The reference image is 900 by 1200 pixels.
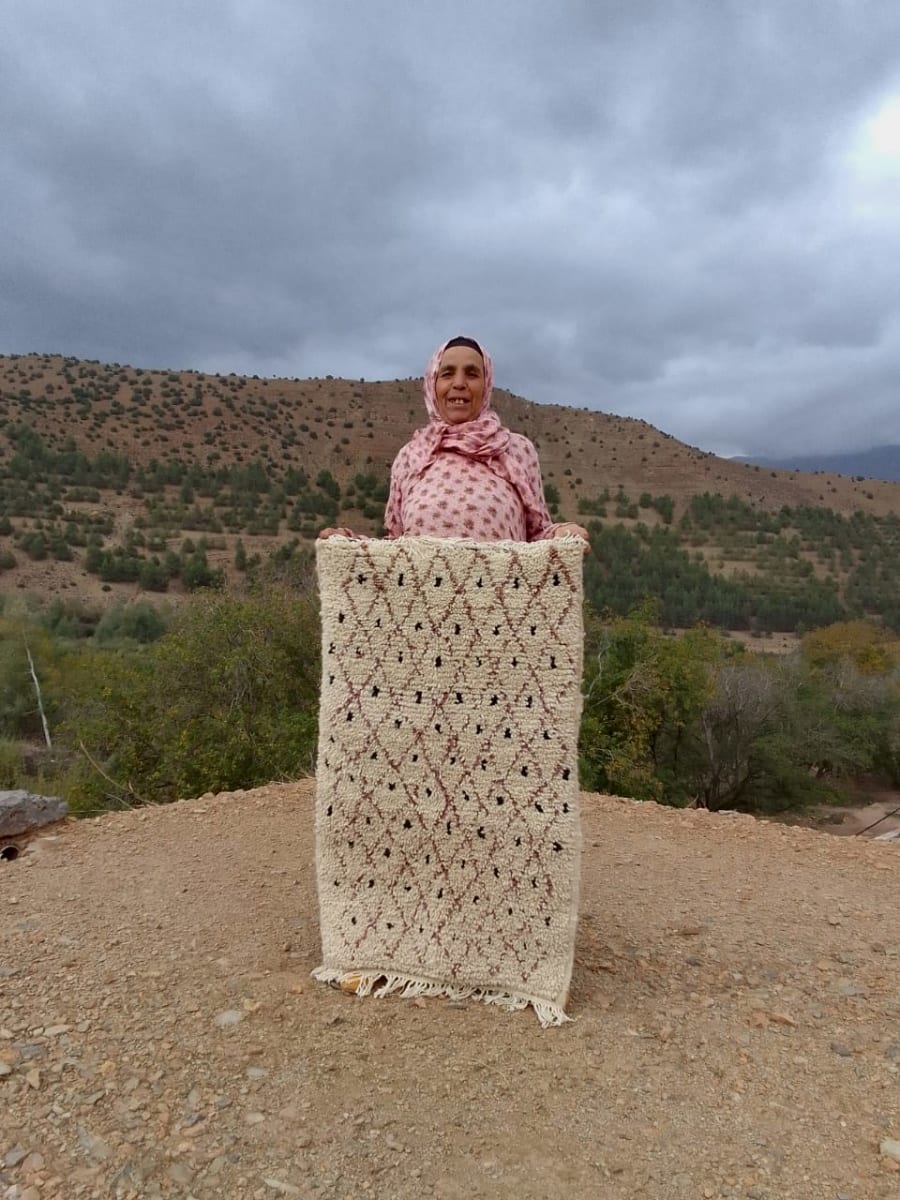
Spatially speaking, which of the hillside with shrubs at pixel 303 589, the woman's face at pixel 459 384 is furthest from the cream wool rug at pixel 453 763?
the hillside with shrubs at pixel 303 589

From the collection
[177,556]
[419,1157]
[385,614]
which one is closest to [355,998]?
[419,1157]

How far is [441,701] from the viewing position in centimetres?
288

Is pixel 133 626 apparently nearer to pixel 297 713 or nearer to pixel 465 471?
pixel 297 713

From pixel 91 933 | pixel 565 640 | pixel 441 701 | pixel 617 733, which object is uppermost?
pixel 565 640

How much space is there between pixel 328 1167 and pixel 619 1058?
1.02 m

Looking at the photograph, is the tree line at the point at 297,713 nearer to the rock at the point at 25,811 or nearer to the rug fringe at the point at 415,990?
the rock at the point at 25,811

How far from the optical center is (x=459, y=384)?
3223 millimetres

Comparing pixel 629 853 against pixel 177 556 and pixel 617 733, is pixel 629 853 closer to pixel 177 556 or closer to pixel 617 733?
pixel 617 733

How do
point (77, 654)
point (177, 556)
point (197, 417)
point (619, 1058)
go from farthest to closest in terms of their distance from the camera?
point (197, 417) → point (177, 556) → point (77, 654) → point (619, 1058)

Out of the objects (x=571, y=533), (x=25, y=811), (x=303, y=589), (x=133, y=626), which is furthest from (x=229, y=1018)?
(x=133, y=626)

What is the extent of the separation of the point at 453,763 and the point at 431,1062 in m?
0.97

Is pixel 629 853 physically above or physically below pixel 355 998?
below

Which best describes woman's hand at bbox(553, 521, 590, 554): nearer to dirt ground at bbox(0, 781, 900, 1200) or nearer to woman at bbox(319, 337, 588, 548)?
woman at bbox(319, 337, 588, 548)

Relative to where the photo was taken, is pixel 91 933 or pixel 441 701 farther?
pixel 91 933
